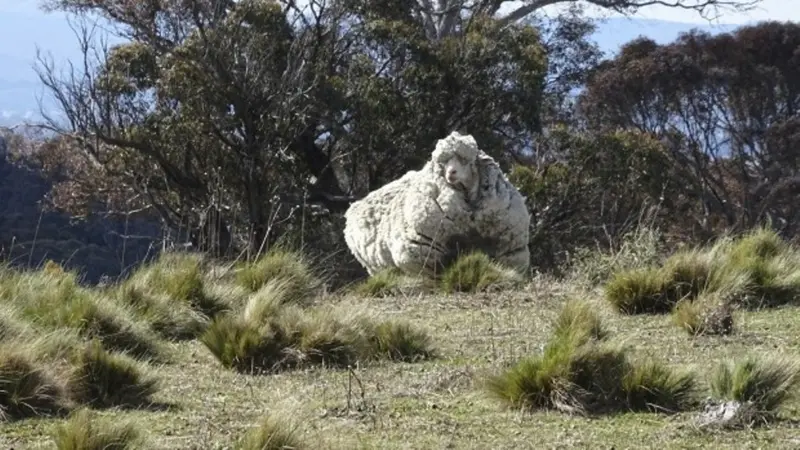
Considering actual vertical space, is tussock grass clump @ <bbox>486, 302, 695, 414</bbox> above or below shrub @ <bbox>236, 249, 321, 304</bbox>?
above

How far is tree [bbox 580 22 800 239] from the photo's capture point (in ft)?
94.2

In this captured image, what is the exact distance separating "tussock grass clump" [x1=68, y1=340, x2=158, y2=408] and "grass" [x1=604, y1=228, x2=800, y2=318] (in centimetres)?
311

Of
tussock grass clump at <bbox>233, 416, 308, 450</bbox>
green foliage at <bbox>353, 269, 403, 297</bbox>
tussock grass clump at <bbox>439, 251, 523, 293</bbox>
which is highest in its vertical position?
tussock grass clump at <bbox>233, 416, 308, 450</bbox>

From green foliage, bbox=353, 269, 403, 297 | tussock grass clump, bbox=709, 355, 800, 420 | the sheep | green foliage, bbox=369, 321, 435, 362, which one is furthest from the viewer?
the sheep

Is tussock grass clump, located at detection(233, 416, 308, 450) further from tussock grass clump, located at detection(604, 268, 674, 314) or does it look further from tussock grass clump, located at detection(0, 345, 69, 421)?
tussock grass clump, located at detection(604, 268, 674, 314)

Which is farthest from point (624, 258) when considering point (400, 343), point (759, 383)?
point (759, 383)

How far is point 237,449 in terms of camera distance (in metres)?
4.30

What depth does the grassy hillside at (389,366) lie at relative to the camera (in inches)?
185

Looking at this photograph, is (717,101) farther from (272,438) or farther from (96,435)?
(96,435)

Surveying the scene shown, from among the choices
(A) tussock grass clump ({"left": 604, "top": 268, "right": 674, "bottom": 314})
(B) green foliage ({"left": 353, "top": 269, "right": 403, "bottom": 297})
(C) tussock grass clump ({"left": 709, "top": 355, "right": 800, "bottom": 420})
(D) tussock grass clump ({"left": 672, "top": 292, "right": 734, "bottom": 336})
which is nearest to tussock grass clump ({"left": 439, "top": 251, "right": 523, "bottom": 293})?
(B) green foliage ({"left": 353, "top": 269, "right": 403, "bottom": 297})

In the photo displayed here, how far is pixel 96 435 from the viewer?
4.29 m

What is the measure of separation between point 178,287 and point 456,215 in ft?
8.63

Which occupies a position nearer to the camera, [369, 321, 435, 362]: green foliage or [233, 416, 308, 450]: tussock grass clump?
[233, 416, 308, 450]: tussock grass clump

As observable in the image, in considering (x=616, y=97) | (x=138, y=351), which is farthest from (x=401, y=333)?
(x=616, y=97)
